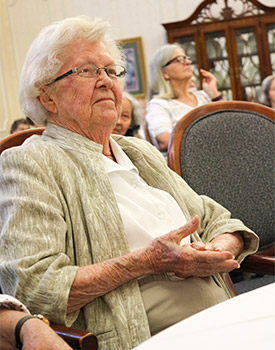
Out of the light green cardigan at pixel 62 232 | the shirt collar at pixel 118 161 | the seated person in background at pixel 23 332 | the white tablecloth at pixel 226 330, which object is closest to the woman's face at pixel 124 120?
the shirt collar at pixel 118 161

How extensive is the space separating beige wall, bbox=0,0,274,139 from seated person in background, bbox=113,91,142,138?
173 inches

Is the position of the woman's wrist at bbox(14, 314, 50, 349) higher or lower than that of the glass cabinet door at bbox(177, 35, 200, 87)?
lower

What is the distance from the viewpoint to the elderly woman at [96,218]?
4.20 ft

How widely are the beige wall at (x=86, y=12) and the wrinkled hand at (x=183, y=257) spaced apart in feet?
21.3

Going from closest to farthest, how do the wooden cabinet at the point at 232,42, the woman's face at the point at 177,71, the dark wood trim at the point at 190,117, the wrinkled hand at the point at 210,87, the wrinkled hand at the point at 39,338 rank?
the wrinkled hand at the point at 39,338 < the dark wood trim at the point at 190,117 < the woman's face at the point at 177,71 < the wrinkled hand at the point at 210,87 < the wooden cabinet at the point at 232,42

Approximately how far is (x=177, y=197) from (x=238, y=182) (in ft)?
0.93

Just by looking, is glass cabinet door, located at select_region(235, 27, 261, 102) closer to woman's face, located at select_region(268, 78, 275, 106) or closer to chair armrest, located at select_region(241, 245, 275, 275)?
woman's face, located at select_region(268, 78, 275, 106)

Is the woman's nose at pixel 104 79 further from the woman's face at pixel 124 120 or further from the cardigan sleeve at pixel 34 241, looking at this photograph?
the woman's face at pixel 124 120

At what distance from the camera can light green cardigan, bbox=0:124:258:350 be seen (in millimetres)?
1247

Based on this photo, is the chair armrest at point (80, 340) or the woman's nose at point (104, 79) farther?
the woman's nose at point (104, 79)

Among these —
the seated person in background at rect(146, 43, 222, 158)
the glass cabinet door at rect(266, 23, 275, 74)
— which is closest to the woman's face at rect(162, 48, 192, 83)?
the seated person in background at rect(146, 43, 222, 158)

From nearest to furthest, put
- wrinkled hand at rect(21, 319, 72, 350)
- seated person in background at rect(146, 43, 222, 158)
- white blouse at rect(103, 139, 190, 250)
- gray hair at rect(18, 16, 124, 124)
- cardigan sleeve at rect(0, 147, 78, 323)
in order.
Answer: wrinkled hand at rect(21, 319, 72, 350), cardigan sleeve at rect(0, 147, 78, 323), white blouse at rect(103, 139, 190, 250), gray hair at rect(18, 16, 124, 124), seated person in background at rect(146, 43, 222, 158)

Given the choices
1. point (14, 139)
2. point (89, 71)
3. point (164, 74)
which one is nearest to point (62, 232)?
point (14, 139)

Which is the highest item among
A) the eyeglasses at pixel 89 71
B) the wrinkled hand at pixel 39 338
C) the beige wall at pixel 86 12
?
the beige wall at pixel 86 12
